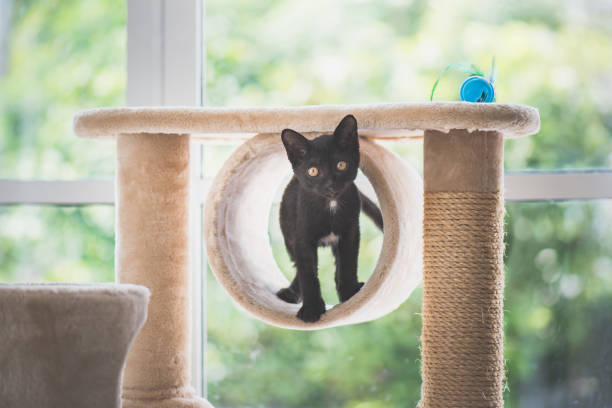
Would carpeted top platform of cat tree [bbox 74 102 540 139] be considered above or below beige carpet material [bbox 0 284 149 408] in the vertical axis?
above

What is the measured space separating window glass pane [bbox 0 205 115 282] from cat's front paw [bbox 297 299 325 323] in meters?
1.00

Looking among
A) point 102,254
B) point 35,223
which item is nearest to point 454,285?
point 102,254

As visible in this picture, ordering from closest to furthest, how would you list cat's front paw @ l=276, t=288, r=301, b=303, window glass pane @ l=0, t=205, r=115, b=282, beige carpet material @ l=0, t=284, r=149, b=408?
beige carpet material @ l=0, t=284, r=149, b=408
cat's front paw @ l=276, t=288, r=301, b=303
window glass pane @ l=0, t=205, r=115, b=282

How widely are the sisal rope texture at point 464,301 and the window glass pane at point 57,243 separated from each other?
1.27m

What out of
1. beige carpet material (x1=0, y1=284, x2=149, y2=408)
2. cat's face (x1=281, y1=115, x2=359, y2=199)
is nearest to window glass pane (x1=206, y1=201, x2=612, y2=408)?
cat's face (x1=281, y1=115, x2=359, y2=199)

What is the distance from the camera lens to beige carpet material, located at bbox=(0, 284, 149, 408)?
3.87 ft

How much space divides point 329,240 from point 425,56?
30.4 inches

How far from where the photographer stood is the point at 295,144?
5.09ft

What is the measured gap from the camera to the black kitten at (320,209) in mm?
1547

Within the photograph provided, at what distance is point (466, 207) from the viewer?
4.90 feet

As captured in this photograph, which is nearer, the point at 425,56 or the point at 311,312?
the point at 311,312

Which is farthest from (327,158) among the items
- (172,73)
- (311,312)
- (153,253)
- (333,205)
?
(172,73)

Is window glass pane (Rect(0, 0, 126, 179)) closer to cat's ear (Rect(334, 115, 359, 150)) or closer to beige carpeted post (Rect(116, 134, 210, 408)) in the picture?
beige carpeted post (Rect(116, 134, 210, 408))

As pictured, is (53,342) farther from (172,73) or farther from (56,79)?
(56,79)
